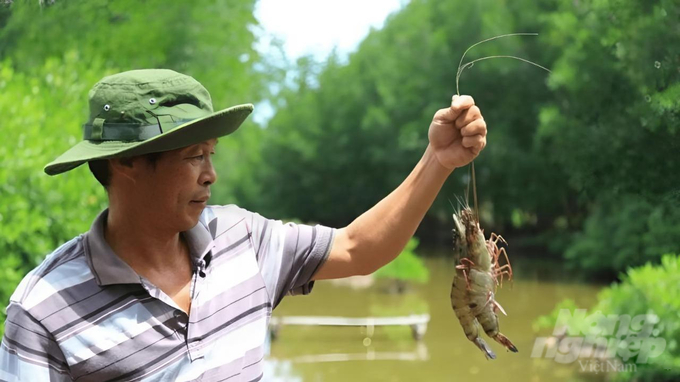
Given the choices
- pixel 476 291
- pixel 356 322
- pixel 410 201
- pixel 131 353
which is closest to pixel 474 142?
pixel 410 201

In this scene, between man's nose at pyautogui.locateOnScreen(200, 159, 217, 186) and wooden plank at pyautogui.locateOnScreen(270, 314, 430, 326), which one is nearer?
man's nose at pyautogui.locateOnScreen(200, 159, 217, 186)

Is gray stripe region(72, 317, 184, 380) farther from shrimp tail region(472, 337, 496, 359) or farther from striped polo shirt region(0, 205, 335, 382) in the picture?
shrimp tail region(472, 337, 496, 359)

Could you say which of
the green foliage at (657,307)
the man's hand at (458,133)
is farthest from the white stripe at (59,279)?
the green foliage at (657,307)

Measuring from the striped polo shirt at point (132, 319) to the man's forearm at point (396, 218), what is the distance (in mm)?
241

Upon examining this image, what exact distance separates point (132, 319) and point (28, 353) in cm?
20

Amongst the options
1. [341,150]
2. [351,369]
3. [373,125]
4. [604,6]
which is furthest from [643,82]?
[341,150]

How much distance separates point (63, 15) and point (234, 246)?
3.62 m

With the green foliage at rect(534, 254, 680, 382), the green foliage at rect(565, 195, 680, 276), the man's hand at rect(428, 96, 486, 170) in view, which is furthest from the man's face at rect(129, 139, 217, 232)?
the green foliage at rect(565, 195, 680, 276)

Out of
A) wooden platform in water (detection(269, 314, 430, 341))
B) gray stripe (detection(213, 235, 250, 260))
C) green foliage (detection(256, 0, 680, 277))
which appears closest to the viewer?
gray stripe (detection(213, 235, 250, 260))

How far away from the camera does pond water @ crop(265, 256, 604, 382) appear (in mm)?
8562

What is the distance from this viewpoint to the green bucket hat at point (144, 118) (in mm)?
1666

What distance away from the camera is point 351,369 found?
28.7 ft

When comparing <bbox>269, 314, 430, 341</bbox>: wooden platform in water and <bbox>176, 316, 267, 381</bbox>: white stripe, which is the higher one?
<bbox>269, 314, 430, 341</bbox>: wooden platform in water

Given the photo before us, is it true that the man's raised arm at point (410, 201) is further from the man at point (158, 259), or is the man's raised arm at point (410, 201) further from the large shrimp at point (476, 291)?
the large shrimp at point (476, 291)
